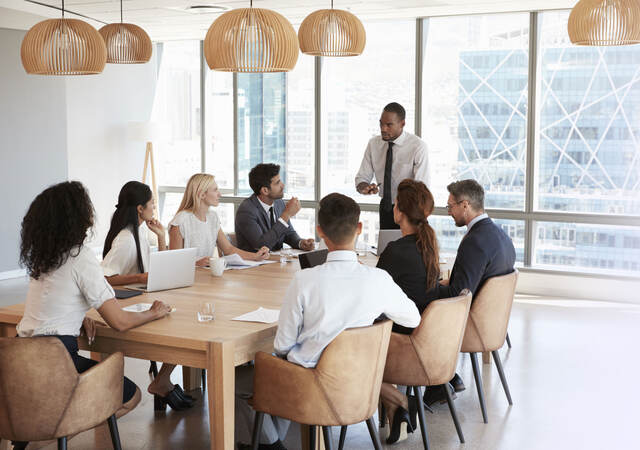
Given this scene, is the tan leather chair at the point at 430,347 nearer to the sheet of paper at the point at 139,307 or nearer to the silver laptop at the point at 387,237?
the sheet of paper at the point at 139,307

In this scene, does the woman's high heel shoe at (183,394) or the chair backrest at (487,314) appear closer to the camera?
the chair backrest at (487,314)

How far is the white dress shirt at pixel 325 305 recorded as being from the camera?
113 inches

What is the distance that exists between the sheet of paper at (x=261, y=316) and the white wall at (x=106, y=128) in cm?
598

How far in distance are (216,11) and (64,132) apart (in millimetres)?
2626

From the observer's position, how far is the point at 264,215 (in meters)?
Result: 5.51

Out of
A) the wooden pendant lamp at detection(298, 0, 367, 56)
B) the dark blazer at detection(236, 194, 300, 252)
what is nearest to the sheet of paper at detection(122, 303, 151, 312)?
the dark blazer at detection(236, 194, 300, 252)

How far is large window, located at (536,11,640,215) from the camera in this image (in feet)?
24.8

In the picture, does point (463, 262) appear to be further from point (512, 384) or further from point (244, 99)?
point (244, 99)

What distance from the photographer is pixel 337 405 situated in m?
2.88

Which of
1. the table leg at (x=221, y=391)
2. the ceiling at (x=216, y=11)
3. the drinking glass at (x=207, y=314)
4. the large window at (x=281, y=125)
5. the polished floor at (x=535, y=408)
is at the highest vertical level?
the ceiling at (x=216, y=11)

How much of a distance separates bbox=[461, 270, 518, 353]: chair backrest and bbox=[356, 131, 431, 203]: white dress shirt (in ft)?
6.78

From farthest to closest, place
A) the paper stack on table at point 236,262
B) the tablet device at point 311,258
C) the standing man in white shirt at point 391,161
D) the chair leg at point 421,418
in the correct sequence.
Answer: the standing man in white shirt at point 391,161 < the paper stack on table at point 236,262 < the tablet device at point 311,258 < the chair leg at point 421,418

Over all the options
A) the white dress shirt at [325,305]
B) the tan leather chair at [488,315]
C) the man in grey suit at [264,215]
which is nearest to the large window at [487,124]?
the man in grey suit at [264,215]

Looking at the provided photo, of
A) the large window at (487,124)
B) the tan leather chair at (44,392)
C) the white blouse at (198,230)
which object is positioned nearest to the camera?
the tan leather chair at (44,392)
